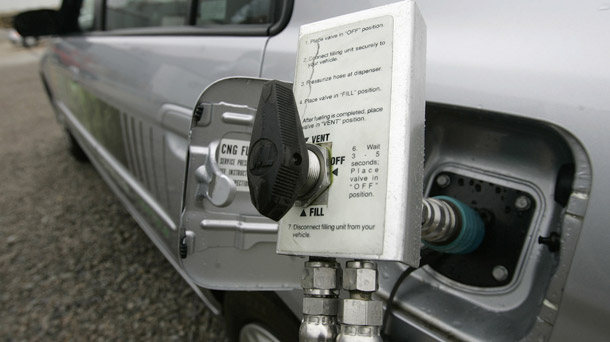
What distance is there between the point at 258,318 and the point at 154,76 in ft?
2.93

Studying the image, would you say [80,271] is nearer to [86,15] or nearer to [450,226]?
[86,15]

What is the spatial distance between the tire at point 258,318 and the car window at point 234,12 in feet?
2.37

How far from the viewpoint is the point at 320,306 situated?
0.68 m

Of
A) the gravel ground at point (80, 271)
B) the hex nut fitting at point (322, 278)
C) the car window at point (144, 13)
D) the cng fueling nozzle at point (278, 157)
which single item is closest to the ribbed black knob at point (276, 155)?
the cng fueling nozzle at point (278, 157)

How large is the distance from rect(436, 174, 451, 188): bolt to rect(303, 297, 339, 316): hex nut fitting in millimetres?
373

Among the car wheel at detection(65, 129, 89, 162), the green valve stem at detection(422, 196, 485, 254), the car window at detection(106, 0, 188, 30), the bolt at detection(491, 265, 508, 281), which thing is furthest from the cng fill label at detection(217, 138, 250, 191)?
the car wheel at detection(65, 129, 89, 162)

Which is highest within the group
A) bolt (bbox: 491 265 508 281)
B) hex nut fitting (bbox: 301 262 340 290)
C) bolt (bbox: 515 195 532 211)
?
bolt (bbox: 515 195 532 211)

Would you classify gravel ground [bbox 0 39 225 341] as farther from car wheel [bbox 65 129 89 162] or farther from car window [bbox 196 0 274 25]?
car window [bbox 196 0 274 25]

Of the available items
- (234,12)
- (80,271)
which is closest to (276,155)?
(234,12)

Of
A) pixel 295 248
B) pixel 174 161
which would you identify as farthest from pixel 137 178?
pixel 295 248

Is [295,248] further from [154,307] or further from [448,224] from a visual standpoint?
[154,307]

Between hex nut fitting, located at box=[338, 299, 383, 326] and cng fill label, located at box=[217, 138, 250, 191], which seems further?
cng fill label, located at box=[217, 138, 250, 191]

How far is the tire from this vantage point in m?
1.20

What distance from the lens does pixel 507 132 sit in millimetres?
849
